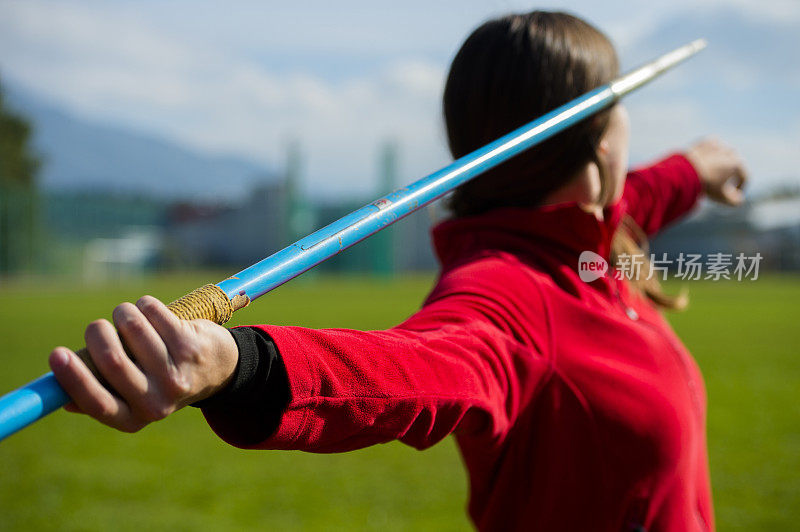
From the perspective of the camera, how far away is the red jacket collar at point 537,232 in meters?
1.38

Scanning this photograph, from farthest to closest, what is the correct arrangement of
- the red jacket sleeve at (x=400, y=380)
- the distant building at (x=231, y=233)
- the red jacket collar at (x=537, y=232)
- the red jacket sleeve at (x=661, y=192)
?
1. the distant building at (x=231, y=233)
2. the red jacket sleeve at (x=661, y=192)
3. the red jacket collar at (x=537, y=232)
4. the red jacket sleeve at (x=400, y=380)

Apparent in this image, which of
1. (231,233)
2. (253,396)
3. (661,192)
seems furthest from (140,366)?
(231,233)

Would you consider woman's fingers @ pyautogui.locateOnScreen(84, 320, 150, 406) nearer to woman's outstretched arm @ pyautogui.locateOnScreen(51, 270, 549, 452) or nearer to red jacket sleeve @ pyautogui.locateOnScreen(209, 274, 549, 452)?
woman's outstretched arm @ pyautogui.locateOnScreen(51, 270, 549, 452)

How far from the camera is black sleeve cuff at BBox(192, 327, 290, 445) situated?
2.62ft

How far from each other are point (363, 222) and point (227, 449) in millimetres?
3991

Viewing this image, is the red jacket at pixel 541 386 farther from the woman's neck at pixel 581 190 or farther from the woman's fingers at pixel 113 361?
the woman's fingers at pixel 113 361

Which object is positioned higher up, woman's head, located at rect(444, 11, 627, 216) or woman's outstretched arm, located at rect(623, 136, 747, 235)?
woman's head, located at rect(444, 11, 627, 216)

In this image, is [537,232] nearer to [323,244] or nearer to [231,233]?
[323,244]

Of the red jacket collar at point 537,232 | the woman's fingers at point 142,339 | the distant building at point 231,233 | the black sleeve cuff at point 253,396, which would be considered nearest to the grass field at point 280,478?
the red jacket collar at point 537,232

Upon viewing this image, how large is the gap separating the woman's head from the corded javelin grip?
0.19 ft

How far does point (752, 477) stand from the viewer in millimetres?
3891

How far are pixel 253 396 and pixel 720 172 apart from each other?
85.8 inches

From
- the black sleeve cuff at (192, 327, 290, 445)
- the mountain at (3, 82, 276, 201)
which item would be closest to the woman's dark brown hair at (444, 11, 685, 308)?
the black sleeve cuff at (192, 327, 290, 445)

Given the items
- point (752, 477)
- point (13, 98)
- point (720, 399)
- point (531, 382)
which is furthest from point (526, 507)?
point (13, 98)
